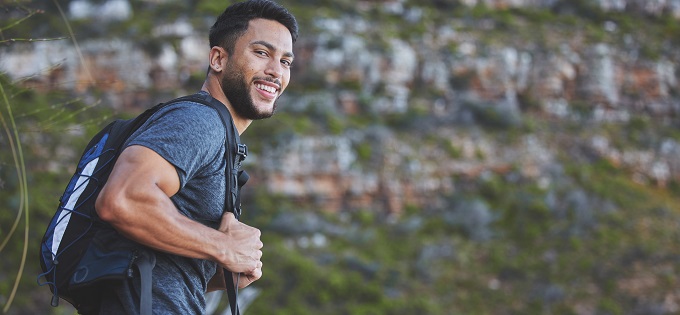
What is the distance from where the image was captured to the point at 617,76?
23141mm

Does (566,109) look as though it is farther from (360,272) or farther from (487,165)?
(360,272)

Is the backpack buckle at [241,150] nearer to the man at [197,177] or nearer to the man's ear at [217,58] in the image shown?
the man at [197,177]

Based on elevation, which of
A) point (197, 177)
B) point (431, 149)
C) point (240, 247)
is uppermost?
point (197, 177)

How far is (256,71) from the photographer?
229 centimetres

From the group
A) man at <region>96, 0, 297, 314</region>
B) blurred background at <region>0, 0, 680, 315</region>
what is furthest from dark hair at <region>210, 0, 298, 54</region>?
blurred background at <region>0, 0, 680, 315</region>

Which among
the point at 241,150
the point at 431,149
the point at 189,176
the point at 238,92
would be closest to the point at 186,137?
the point at 189,176

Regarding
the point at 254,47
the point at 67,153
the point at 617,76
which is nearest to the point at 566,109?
the point at 617,76

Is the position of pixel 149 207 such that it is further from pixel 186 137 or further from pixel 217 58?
pixel 217 58

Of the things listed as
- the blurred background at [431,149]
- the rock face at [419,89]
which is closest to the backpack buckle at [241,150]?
the blurred background at [431,149]

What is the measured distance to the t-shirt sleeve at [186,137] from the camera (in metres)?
1.93

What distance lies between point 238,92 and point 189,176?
0.36 m

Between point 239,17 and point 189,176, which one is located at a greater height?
point 239,17

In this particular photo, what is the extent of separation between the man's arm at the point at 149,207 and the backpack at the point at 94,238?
6 cm

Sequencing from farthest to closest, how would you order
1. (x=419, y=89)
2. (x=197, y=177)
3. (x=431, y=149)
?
(x=419, y=89)
(x=431, y=149)
(x=197, y=177)
